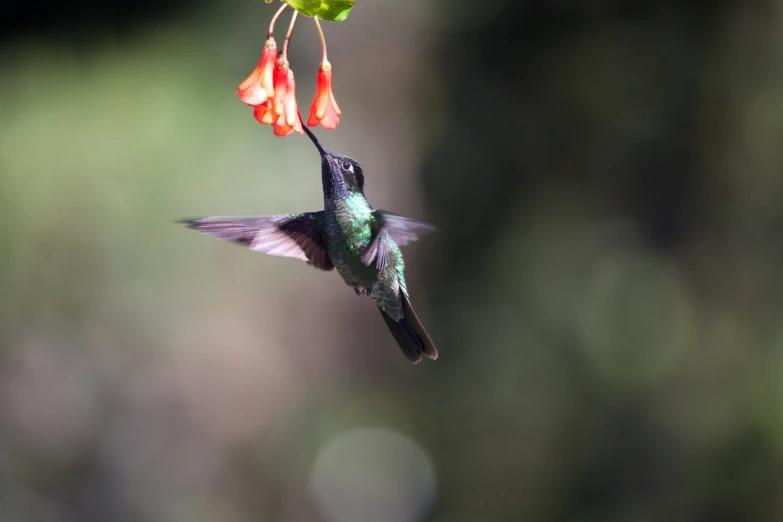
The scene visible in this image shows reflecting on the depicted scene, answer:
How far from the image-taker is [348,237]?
1.46 m

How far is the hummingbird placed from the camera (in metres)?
1.33

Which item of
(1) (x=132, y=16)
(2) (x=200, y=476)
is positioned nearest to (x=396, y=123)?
(1) (x=132, y=16)

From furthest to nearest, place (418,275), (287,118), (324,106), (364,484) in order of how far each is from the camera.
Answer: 1. (418,275)
2. (364,484)
3. (324,106)
4. (287,118)

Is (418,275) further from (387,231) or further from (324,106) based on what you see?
(324,106)

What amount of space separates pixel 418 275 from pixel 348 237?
390cm

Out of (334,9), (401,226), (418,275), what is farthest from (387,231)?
(418,275)

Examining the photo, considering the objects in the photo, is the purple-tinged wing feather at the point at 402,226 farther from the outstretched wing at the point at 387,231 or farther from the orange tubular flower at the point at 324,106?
the orange tubular flower at the point at 324,106

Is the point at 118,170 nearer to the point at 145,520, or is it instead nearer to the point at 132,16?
the point at 132,16

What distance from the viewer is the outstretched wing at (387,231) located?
123cm

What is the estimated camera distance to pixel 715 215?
473cm

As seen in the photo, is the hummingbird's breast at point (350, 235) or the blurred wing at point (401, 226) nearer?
the blurred wing at point (401, 226)

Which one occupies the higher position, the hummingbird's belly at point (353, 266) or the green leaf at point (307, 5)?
the green leaf at point (307, 5)

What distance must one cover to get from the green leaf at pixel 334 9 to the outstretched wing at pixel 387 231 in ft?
1.24

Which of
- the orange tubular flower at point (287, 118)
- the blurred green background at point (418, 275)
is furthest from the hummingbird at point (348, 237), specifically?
the blurred green background at point (418, 275)
